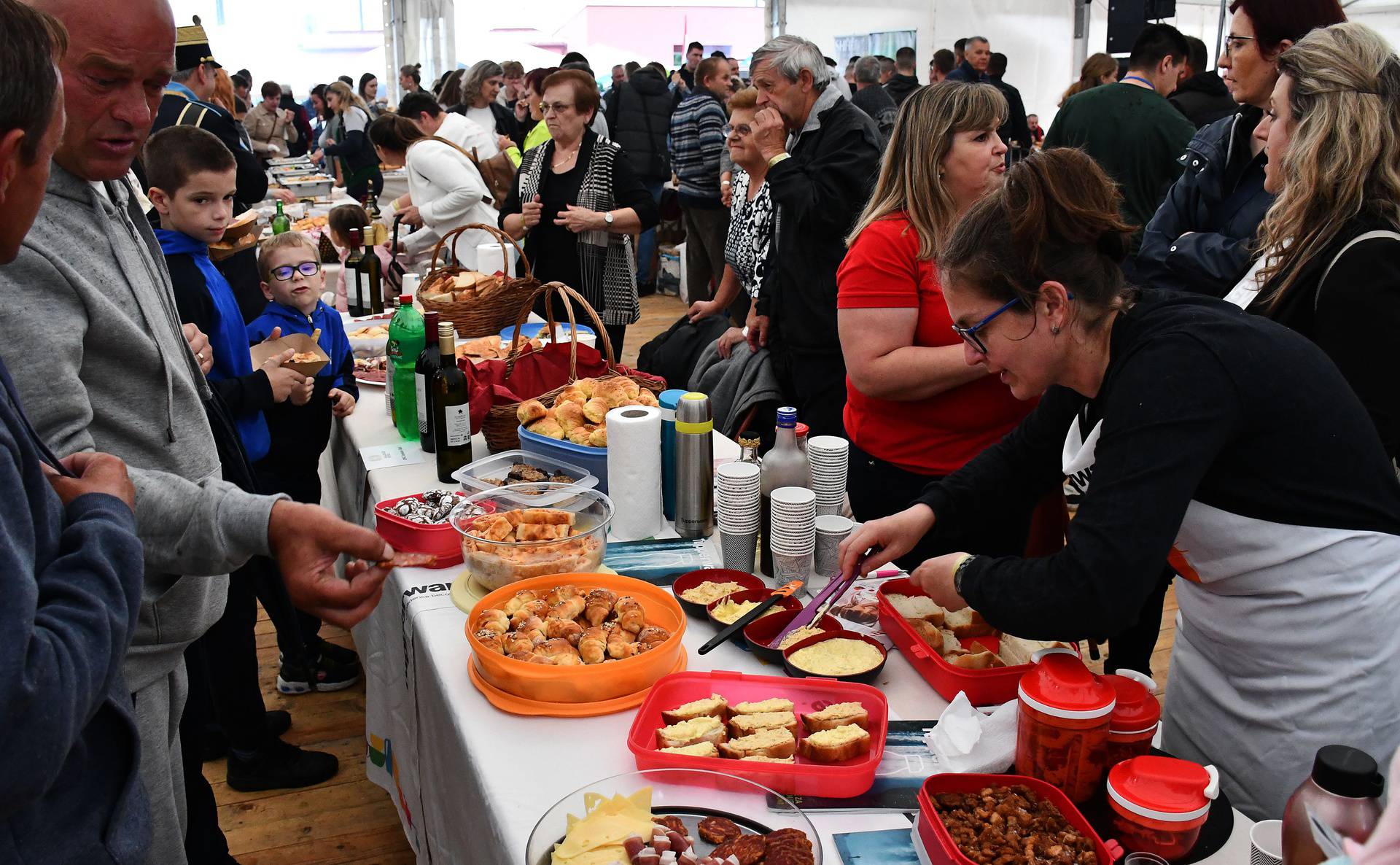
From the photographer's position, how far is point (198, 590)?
1.56m

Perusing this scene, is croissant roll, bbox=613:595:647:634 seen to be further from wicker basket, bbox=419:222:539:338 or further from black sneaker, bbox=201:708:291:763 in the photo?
wicker basket, bbox=419:222:539:338

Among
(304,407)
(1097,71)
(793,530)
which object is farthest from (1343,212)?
(1097,71)

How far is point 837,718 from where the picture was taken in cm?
134

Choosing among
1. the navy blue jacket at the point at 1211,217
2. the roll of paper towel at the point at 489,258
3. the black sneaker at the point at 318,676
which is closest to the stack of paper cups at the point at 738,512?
the navy blue jacket at the point at 1211,217

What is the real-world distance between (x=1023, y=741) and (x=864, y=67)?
7.67 metres

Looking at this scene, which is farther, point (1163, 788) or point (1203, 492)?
point (1203, 492)

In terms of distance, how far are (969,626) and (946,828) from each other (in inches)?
19.7

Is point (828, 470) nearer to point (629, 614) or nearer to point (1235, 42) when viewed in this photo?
point (629, 614)

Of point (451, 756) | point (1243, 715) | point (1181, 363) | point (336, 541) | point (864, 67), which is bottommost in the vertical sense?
point (451, 756)

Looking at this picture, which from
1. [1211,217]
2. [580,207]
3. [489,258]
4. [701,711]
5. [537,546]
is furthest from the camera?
[580,207]

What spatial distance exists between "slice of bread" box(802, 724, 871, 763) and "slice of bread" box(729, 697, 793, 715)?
83mm

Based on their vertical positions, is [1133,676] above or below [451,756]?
above


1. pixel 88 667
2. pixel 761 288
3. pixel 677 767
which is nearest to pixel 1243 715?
pixel 677 767

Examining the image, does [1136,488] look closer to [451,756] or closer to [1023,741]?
[1023,741]
